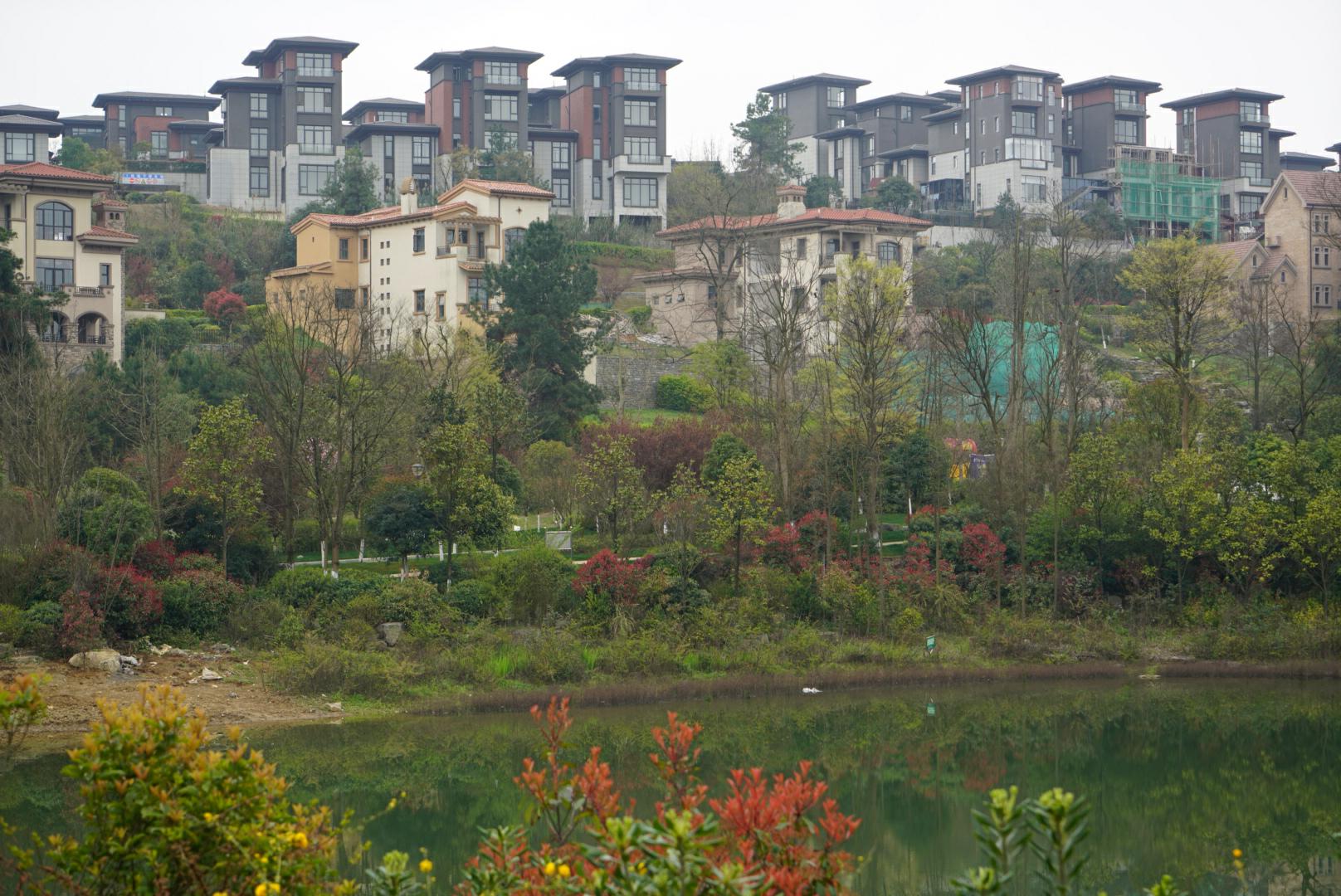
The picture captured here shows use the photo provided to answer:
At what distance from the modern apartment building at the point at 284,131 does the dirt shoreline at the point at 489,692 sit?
193 feet

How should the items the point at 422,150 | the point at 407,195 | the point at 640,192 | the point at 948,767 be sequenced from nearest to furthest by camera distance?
the point at 948,767 < the point at 407,195 < the point at 422,150 < the point at 640,192

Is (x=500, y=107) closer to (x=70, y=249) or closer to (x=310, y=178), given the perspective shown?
(x=310, y=178)

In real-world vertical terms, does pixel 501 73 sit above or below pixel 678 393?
above

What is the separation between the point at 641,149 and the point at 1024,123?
23.4 m

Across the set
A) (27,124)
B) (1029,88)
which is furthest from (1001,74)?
(27,124)

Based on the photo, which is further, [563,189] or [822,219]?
[563,189]

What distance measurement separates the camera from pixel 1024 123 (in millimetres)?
89188

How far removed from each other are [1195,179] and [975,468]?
51828mm

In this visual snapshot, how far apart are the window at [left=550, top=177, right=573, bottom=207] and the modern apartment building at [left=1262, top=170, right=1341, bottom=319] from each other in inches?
1520

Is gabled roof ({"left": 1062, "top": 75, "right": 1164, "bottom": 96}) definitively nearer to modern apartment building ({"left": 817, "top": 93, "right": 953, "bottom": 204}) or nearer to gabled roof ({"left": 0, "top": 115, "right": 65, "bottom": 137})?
modern apartment building ({"left": 817, "top": 93, "right": 953, "bottom": 204})

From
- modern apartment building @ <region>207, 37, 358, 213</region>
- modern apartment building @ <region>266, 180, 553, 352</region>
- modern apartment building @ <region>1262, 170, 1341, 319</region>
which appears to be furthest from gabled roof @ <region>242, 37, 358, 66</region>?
modern apartment building @ <region>1262, 170, 1341, 319</region>

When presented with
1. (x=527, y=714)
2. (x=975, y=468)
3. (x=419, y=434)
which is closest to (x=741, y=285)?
(x=975, y=468)

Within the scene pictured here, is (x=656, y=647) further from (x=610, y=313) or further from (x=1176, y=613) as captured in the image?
(x=610, y=313)

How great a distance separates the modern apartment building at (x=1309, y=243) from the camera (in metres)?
68.8
